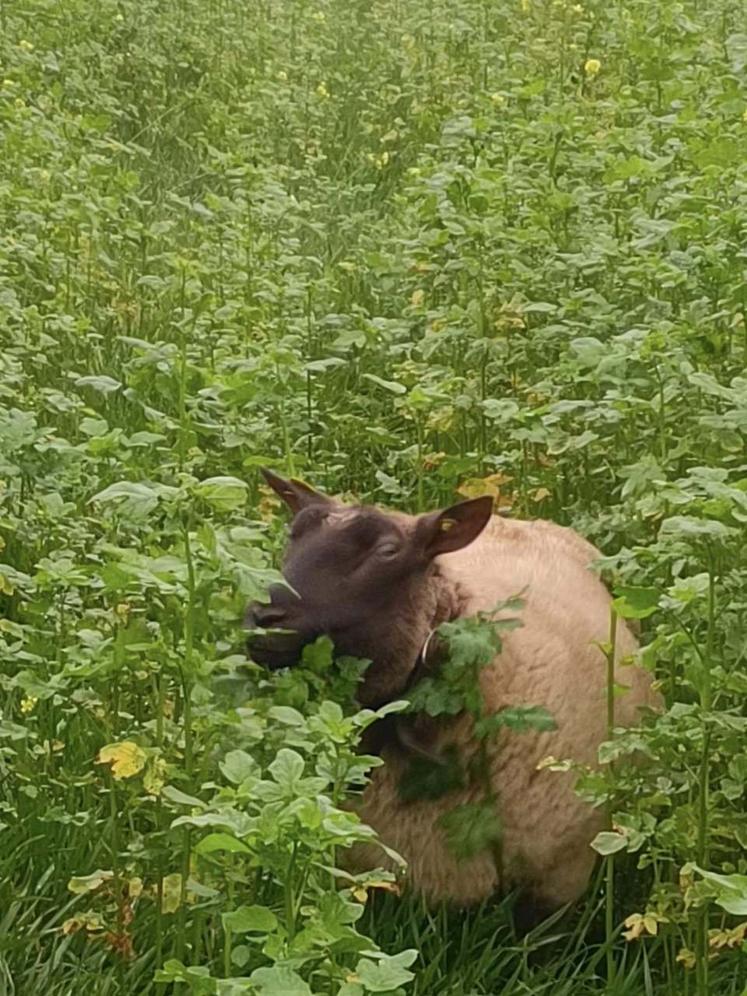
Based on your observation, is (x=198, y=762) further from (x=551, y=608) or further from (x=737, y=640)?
(x=551, y=608)

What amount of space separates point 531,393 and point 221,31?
20.4ft

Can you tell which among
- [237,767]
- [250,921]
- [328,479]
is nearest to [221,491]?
[237,767]

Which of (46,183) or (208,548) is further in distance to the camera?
(46,183)

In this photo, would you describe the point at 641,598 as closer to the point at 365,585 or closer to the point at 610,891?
the point at 610,891

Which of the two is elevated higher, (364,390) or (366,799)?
(364,390)

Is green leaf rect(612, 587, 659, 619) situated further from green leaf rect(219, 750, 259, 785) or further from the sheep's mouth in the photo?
the sheep's mouth

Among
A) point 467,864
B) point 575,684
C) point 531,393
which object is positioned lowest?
point 467,864

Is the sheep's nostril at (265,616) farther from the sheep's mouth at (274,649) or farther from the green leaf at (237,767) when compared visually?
A: the green leaf at (237,767)

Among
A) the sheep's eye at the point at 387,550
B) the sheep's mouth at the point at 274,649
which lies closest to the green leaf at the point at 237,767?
the sheep's mouth at the point at 274,649

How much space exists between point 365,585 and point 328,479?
4.59 feet

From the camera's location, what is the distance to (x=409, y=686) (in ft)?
13.4

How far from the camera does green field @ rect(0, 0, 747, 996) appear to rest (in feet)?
10.6

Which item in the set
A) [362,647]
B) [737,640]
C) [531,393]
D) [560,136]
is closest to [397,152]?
[560,136]

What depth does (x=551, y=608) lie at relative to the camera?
4.60 m
